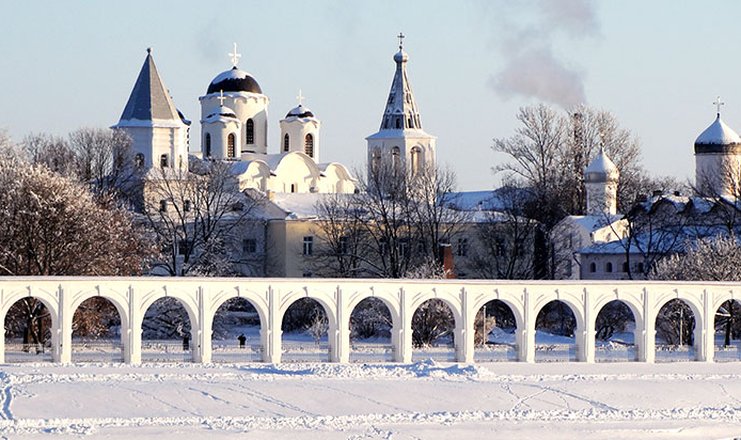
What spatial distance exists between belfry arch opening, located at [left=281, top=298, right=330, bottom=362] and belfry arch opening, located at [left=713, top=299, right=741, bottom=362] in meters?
11.7

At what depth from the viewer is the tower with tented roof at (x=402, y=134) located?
3634 inches

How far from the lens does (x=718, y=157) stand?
85.9 meters

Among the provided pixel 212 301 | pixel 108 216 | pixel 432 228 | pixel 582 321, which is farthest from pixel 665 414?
pixel 432 228

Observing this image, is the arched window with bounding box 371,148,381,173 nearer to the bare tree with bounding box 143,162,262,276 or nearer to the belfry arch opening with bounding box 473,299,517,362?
the bare tree with bounding box 143,162,262,276

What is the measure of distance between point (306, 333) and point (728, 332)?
1456 centimetres

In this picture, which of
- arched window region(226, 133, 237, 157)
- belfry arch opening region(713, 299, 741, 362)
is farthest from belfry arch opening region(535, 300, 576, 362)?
arched window region(226, 133, 237, 157)

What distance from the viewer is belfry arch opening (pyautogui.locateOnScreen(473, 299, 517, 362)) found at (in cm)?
5662

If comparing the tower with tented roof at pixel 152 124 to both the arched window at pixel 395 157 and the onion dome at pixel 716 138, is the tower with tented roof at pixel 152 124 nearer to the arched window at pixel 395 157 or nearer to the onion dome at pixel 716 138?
the arched window at pixel 395 157

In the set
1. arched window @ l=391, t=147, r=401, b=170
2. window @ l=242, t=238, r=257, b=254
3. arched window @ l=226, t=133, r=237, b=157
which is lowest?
window @ l=242, t=238, r=257, b=254

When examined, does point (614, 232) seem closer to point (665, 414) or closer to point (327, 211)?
point (327, 211)

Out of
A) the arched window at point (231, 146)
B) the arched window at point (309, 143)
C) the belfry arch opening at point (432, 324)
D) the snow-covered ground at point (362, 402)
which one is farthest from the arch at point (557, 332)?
the arched window at point (309, 143)

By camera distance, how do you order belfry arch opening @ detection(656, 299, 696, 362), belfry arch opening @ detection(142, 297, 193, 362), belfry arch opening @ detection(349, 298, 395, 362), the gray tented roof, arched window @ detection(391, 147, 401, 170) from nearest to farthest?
belfry arch opening @ detection(142, 297, 193, 362) → belfry arch opening @ detection(656, 299, 696, 362) → belfry arch opening @ detection(349, 298, 395, 362) → the gray tented roof → arched window @ detection(391, 147, 401, 170)

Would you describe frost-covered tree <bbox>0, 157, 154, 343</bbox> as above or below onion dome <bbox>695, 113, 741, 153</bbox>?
below

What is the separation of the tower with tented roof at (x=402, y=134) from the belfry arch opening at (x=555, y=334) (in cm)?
2085
